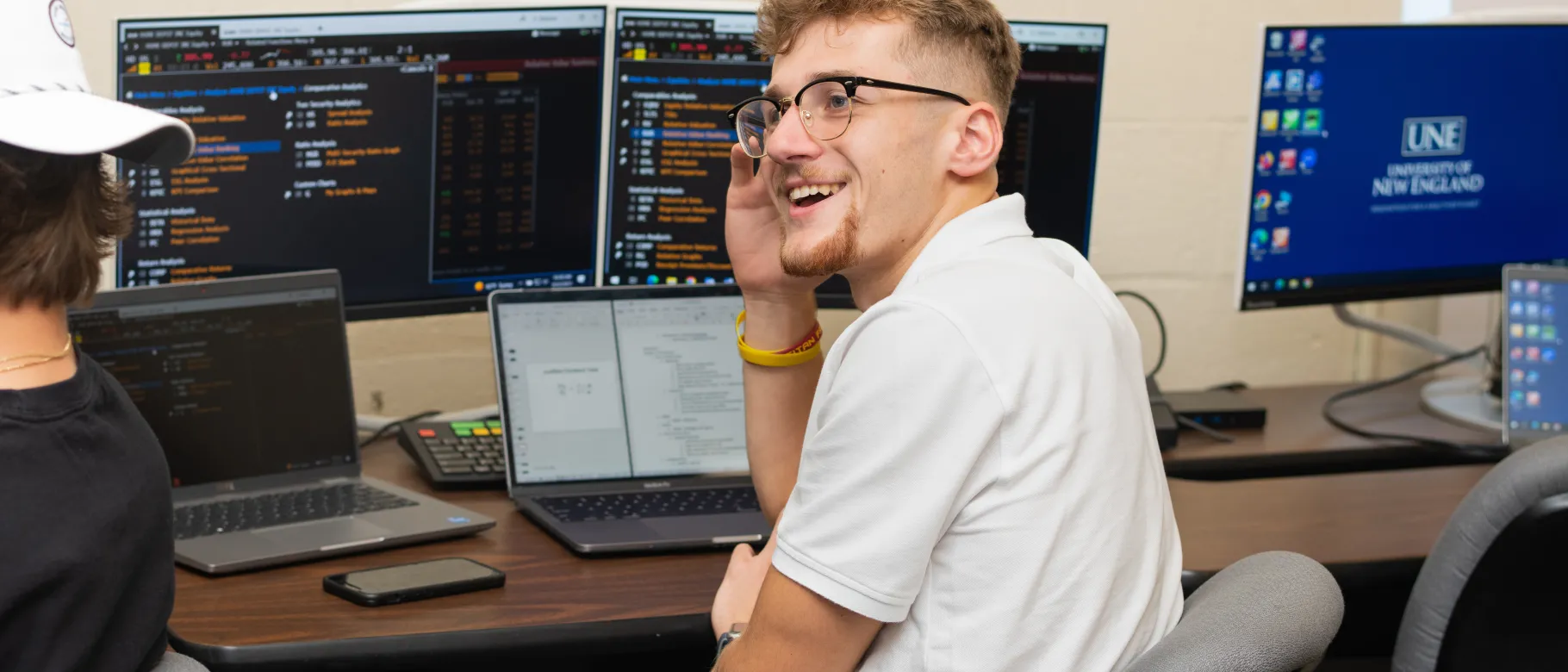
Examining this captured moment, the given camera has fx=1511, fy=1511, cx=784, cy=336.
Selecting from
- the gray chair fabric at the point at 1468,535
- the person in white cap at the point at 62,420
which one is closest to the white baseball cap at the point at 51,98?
the person in white cap at the point at 62,420

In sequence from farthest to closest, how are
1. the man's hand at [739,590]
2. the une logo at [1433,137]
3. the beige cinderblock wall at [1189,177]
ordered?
the beige cinderblock wall at [1189,177], the une logo at [1433,137], the man's hand at [739,590]

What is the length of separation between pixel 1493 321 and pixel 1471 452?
0.67 meters

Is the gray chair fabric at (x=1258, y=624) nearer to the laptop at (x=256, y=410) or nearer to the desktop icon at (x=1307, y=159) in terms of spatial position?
the laptop at (x=256, y=410)

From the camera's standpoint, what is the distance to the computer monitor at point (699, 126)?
6.07 feet

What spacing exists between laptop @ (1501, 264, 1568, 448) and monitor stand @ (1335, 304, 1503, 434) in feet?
0.26

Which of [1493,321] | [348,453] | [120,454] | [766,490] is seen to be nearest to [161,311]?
[348,453]

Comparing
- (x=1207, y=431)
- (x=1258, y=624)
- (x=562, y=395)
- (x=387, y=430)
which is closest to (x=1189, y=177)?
(x=1207, y=431)

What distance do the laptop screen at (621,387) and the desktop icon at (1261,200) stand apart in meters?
0.75

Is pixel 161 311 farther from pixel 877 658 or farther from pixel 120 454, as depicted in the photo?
pixel 877 658

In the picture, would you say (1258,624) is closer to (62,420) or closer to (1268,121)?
(62,420)

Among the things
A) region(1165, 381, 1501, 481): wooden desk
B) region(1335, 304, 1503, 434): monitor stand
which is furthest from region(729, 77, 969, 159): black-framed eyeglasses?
region(1335, 304, 1503, 434): monitor stand

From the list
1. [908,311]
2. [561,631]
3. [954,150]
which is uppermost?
[954,150]

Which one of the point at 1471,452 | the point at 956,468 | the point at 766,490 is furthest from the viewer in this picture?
the point at 1471,452

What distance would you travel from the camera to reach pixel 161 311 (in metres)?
1.59
